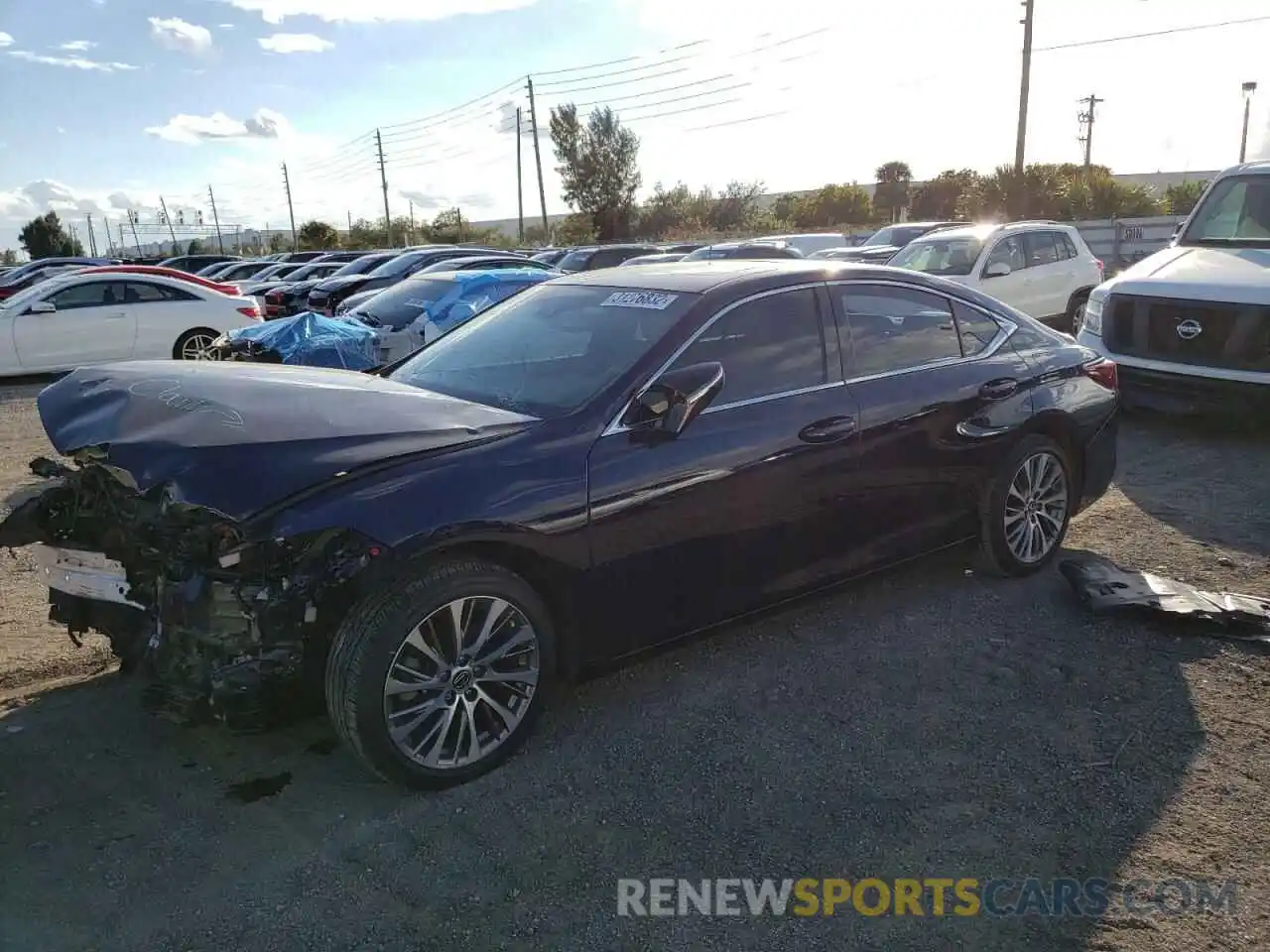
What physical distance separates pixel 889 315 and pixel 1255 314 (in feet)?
14.8

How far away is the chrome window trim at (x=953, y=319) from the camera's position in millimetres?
4411

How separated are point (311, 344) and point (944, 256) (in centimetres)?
785

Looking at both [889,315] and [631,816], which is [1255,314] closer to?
[889,315]

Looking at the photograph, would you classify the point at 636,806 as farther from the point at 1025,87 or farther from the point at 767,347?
the point at 1025,87

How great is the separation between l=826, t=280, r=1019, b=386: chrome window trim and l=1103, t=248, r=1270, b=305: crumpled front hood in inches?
143

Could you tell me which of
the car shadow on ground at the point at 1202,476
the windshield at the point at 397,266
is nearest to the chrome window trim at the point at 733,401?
the car shadow on ground at the point at 1202,476

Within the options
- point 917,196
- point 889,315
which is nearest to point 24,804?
point 889,315

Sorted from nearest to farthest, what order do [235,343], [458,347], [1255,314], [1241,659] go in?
[1241,659], [458,347], [1255,314], [235,343]

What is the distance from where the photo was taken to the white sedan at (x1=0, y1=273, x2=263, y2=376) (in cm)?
1367

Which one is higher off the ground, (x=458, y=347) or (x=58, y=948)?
(x=458, y=347)

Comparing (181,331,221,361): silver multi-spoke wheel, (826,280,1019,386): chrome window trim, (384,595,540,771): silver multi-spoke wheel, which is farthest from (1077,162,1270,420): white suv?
(181,331,221,361): silver multi-spoke wheel

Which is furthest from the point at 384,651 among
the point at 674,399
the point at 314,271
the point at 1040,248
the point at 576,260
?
the point at 314,271

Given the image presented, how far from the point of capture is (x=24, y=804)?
3.27 meters

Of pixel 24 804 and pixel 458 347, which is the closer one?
pixel 24 804
